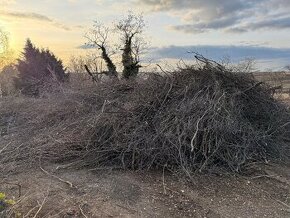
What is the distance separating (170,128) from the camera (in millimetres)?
5918

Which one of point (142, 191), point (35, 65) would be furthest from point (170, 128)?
point (35, 65)

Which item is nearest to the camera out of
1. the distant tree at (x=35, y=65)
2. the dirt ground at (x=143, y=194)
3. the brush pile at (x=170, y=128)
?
the dirt ground at (x=143, y=194)

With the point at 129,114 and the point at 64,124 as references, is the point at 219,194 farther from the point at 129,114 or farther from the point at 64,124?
the point at 64,124

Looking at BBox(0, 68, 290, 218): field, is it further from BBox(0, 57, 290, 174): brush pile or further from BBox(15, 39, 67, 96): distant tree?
BBox(15, 39, 67, 96): distant tree

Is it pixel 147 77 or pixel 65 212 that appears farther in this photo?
pixel 147 77

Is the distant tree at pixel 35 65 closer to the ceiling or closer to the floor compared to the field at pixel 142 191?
closer to the ceiling

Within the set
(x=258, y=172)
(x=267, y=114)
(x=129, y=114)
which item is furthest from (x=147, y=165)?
(x=267, y=114)

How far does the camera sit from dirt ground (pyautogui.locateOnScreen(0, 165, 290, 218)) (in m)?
4.59

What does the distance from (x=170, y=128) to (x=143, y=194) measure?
1.27m

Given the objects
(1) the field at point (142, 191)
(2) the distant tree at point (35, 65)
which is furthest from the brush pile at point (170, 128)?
(2) the distant tree at point (35, 65)

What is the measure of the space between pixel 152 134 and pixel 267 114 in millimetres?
Result: 2441

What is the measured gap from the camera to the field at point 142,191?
4.60 metres

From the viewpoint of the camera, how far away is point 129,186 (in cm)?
520

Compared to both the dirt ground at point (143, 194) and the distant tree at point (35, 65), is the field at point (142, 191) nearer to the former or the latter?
the dirt ground at point (143, 194)
